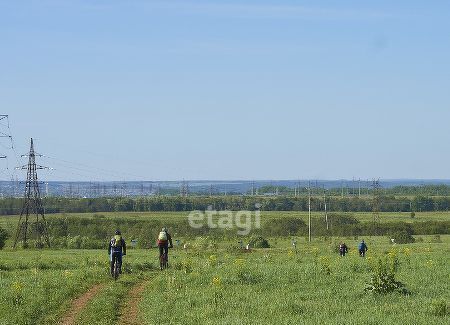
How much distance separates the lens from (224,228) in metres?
108

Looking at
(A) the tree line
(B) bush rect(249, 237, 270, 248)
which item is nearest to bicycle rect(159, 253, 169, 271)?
(B) bush rect(249, 237, 270, 248)

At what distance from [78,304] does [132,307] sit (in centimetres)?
151

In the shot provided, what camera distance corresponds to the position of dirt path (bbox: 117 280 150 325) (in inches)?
709

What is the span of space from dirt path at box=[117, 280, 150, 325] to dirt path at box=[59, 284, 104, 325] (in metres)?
1.07

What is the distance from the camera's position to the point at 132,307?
20.2 metres

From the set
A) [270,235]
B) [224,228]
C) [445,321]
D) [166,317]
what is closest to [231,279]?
[166,317]

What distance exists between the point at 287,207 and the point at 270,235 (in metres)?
81.2

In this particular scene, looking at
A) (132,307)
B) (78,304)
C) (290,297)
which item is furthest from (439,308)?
(78,304)

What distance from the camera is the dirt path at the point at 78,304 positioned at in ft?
58.9

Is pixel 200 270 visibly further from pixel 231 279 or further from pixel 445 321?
pixel 445 321

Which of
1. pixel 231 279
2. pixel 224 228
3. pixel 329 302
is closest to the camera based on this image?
pixel 329 302

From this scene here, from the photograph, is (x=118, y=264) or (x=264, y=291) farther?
(x=118, y=264)

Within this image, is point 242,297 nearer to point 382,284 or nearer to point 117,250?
point 382,284

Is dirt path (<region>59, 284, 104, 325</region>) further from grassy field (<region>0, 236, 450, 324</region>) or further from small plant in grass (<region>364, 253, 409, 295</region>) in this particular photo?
small plant in grass (<region>364, 253, 409, 295</region>)
